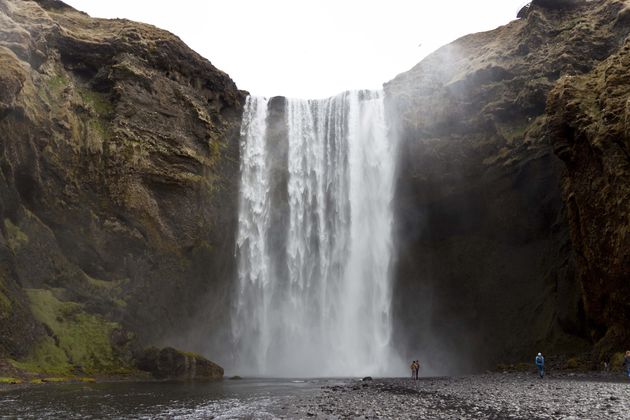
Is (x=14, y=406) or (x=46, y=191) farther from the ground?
(x=46, y=191)

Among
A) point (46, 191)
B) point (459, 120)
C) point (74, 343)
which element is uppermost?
point (459, 120)

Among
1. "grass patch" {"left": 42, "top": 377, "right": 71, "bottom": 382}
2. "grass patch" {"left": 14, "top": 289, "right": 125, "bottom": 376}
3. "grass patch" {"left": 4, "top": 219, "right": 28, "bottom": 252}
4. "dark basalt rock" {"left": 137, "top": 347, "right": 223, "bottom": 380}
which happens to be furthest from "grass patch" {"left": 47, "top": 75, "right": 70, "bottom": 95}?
"grass patch" {"left": 42, "top": 377, "right": 71, "bottom": 382}

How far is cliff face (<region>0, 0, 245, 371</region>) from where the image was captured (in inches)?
1339

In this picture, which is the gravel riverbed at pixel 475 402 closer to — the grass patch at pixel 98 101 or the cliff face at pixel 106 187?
the cliff face at pixel 106 187

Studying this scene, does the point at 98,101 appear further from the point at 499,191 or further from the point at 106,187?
the point at 499,191

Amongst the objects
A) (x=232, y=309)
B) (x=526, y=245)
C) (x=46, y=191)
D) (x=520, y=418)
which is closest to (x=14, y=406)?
(x=520, y=418)

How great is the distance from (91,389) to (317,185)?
29.1 m

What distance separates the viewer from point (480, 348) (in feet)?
136

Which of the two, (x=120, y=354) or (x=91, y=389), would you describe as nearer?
(x=91, y=389)

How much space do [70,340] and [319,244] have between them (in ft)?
71.8

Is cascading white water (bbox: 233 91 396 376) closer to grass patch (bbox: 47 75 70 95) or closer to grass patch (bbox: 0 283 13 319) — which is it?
grass patch (bbox: 47 75 70 95)

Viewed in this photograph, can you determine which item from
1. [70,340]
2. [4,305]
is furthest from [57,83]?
[70,340]

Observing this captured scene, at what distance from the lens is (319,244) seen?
46906 millimetres

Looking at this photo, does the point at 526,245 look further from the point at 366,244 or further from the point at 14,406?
the point at 14,406
